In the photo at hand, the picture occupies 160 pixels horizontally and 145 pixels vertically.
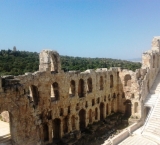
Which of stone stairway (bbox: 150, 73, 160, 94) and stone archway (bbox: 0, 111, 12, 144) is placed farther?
stone stairway (bbox: 150, 73, 160, 94)

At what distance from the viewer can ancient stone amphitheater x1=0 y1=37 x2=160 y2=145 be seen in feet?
50.5

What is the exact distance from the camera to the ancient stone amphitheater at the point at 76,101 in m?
15.4

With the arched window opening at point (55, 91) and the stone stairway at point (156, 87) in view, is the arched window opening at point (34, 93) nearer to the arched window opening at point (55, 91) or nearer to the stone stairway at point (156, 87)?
the arched window opening at point (55, 91)

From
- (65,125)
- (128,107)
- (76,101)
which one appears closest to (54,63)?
(76,101)

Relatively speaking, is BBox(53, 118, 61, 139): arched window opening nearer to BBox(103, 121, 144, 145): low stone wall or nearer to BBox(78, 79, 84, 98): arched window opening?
BBox(78, 79, 84, 98): arched window opening

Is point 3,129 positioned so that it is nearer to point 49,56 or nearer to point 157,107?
point 49,56

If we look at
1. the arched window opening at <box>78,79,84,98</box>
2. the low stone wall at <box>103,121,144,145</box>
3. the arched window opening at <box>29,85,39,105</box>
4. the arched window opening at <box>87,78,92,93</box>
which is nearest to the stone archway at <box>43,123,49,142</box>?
the arched window opening at <box>29,85,39,105</box>

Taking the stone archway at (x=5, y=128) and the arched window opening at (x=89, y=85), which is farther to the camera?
the arched window opening at (x=89, y=85)

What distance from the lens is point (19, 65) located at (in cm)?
4934

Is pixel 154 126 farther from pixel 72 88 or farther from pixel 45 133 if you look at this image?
pixel 45 133

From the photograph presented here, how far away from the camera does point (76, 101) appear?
22.8 m

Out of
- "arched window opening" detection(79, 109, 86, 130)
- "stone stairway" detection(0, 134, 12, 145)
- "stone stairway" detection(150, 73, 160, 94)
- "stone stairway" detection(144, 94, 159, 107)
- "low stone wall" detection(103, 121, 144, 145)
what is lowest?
"low stone wall" detection(103, 121, 144, 145)

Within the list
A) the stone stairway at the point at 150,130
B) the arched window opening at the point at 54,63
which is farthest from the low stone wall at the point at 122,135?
the arched window opening at the point at 54,63

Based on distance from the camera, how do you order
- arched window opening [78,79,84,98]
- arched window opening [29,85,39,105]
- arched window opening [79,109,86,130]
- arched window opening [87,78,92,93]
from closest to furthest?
arched window opening [29,85,39,105]
arched window opening [78,79,84,98]
arched window opening [79,109,86,130]
arched window opening [87,78,92,93]
